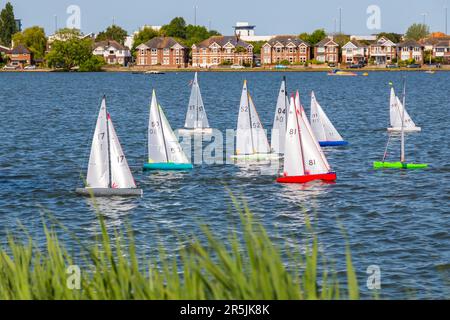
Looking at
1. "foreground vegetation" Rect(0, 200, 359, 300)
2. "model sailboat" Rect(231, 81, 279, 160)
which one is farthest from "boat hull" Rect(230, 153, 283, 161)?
"foreground vegetation" Rect(0, 200, 359, 300)

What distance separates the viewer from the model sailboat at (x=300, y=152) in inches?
1698

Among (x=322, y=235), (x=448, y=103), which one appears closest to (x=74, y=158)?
(x=322, y=235)

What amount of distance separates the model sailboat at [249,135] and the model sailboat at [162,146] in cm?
451

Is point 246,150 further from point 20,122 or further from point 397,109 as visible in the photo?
point 20,122

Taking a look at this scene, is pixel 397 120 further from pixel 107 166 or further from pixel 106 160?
pixel 106 160

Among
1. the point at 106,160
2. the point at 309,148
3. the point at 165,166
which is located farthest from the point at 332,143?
the point at 106,160

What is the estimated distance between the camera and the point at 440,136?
72438mm

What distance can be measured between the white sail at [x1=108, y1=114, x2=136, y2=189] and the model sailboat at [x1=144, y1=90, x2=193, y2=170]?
24.8 feet

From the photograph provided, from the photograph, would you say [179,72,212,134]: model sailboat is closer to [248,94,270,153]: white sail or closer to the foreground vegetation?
[248,94,270,153]: white sail

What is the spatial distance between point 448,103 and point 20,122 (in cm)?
5960

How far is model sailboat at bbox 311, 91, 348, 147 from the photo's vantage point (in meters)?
61.3

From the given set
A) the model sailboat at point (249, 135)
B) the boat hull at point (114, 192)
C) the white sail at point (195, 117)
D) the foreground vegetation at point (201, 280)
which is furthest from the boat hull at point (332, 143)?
the foreground vegetation at point (201, 280)

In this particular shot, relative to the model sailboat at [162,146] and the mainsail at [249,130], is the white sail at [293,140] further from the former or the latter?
the mainsail at [249,130]

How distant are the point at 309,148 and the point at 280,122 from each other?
878 cm
